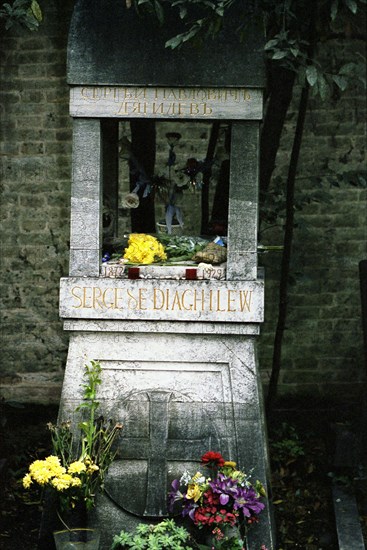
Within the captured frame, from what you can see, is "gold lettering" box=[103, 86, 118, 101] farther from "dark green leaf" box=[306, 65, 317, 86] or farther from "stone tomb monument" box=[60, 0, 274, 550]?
"dark green leaf" box=[306, 65, 317, 86]

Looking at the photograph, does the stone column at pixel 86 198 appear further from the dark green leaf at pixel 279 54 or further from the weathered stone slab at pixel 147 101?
the dark green leaf at pixel 279 54

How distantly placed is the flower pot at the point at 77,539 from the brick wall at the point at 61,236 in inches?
161

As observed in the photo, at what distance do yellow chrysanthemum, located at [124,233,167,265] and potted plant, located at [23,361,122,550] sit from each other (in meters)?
0.68

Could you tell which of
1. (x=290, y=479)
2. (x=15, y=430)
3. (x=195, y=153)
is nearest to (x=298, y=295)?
(x=195, y=153)

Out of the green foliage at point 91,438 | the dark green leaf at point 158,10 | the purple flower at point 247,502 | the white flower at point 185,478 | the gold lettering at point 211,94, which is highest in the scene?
the dark green leaf at point 158,10

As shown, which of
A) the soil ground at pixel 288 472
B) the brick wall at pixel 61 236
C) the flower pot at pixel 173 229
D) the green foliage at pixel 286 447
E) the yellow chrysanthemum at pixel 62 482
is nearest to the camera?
the yellow chrysanthemum at pixel 62 482

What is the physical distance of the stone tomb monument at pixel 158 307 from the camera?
5.89 m

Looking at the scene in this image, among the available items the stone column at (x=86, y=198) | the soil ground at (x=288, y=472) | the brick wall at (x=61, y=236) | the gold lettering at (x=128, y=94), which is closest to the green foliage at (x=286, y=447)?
the soil ground at (x=288, y=472)

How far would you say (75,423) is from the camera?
604cm

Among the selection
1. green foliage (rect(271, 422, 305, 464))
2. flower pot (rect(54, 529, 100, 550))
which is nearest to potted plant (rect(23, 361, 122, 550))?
flower pot (rect(54, 529, 100, 550))

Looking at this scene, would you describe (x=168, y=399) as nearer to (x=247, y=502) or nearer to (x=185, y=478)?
(x=185, y=478)

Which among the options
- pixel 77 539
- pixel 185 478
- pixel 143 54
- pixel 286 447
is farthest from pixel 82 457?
pixel 286 447

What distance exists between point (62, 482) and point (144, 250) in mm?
1468

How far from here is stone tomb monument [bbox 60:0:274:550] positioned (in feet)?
19.3
